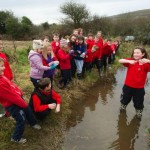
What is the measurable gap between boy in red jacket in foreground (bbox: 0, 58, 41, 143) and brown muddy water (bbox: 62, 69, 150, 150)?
0.91 meters

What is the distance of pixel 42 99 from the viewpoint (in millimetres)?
5340

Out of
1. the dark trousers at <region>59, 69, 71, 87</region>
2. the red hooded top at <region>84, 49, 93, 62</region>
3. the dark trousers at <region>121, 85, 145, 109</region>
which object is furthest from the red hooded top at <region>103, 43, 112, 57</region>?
the dark trousers at <region>121, 85, 145, 109</region>

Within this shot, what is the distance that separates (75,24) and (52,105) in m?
20.6

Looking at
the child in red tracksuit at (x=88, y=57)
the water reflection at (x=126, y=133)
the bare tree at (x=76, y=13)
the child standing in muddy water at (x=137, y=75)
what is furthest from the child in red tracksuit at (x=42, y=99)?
the bare tree at (x=76, y=13)

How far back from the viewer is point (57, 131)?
554 cm

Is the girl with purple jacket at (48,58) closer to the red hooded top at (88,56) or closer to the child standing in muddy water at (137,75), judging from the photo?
the child standing in muddy water at (137,75)

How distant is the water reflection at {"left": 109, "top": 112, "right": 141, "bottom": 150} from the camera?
513cm

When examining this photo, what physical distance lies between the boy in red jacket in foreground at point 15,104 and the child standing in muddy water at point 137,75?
2426mm

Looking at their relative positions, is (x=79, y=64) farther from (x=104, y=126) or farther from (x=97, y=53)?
(x=104, y=126)

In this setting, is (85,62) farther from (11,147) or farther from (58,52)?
(11,147)

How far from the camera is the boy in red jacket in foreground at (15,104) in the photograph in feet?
14.5

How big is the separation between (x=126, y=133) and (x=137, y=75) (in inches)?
52.5

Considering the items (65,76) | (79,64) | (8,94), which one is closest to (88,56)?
(79,64)

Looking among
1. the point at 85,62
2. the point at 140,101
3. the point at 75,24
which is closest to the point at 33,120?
the point at 140,101
